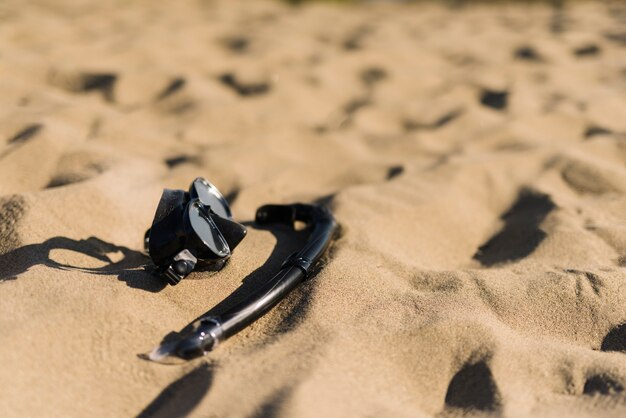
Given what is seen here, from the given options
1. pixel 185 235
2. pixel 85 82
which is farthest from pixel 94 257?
pixel 85 82

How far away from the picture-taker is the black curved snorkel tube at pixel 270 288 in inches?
46.9

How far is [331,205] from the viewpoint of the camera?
196 cm

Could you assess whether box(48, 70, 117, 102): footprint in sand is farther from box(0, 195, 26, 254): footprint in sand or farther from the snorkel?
the snorkel

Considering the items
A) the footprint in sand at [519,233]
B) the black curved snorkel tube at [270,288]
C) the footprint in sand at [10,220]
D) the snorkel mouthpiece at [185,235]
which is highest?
the snorkel mouthpiece at [185,235]

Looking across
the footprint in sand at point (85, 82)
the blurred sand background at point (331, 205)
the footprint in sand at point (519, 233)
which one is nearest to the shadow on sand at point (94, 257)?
the blurred sand background at point (331, 205)

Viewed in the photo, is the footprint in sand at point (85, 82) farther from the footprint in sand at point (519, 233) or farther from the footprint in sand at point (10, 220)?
the footprint in sand at point (519, 233)

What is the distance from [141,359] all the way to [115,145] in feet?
4.26

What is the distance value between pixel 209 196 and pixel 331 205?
569mm

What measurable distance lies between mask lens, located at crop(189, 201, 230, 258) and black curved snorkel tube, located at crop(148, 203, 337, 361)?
14cm

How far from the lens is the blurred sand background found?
115 centimetres

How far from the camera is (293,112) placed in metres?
2.82

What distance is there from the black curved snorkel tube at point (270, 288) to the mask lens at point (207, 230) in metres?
0.14

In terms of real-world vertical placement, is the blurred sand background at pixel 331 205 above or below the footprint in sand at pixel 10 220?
below

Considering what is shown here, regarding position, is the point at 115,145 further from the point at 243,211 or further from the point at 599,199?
the point at 599,199
